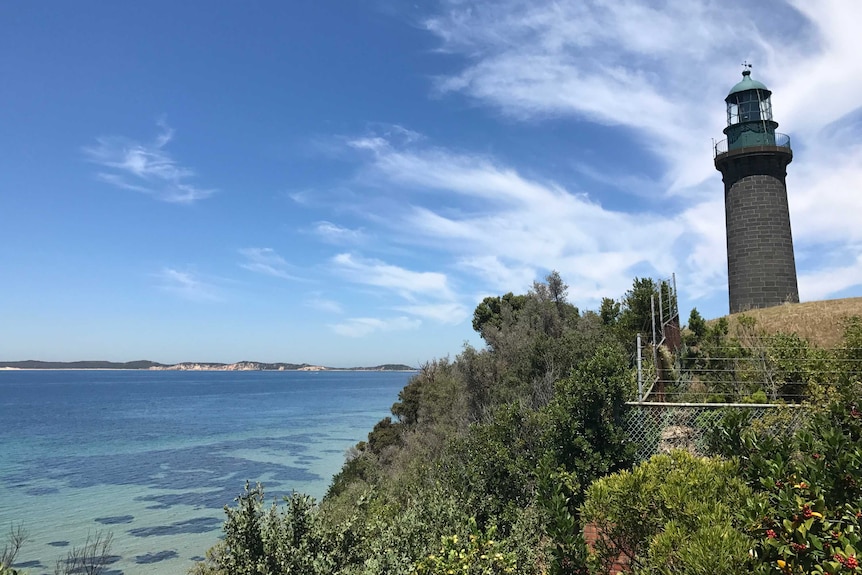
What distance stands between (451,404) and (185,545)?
11.9 m

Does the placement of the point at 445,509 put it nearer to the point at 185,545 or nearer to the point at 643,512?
the point at 643,512

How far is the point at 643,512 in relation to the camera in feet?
14.2

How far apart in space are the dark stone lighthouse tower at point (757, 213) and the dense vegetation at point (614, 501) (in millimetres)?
13066

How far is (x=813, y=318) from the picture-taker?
1772 cm

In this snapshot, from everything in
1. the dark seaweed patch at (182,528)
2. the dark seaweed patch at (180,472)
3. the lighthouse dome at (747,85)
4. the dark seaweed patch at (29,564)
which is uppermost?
the lighthouse dome at (747,85)

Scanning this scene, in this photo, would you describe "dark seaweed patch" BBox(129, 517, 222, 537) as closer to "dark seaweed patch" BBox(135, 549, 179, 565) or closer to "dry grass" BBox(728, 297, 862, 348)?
"dark seaweed patch" BBox(135, 549, 179, 565)

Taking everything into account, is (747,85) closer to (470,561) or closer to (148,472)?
(470,561)

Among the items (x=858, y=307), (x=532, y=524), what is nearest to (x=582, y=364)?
(x=532, y=524)

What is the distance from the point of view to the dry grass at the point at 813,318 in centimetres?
1603

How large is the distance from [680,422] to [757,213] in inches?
780

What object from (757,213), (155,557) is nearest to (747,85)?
(757,213)

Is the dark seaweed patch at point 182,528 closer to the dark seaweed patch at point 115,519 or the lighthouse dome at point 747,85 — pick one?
the dark seaweed patch at point 115,519

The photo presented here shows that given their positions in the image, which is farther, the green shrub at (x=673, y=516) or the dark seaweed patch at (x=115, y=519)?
the dark seaweed patch at (x=115, y=519)

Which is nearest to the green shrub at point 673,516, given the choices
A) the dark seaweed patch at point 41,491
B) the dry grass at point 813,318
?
the dry grass at point 813,318
